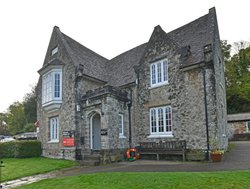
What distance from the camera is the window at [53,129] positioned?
20547 millimetres

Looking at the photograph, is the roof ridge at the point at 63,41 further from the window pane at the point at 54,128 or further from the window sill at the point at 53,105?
the window pane at the point at 54,128

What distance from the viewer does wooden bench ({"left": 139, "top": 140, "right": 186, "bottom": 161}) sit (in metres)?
14.9

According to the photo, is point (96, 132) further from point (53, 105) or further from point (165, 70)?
point (165, 70)

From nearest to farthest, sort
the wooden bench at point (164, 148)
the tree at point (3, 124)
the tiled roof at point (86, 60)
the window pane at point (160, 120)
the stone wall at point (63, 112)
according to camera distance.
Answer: the wooden bench at point (164, 148) < the window pane at point (160, 120) < the stone wall at point (63, 112) < the tiled roof at point (86, 60) < the tree at point (3, 124)

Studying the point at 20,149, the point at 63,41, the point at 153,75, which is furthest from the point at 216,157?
the point at 20,149

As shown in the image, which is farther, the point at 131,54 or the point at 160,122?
the point at 131,54

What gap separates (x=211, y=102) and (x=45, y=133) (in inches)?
592

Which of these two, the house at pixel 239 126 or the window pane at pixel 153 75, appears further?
the house at pixel 239 126

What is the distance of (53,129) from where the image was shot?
21.1 meters

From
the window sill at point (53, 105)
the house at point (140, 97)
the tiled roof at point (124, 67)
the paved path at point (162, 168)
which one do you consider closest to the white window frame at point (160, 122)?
the house at point (140, 97)

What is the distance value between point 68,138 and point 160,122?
7.30m

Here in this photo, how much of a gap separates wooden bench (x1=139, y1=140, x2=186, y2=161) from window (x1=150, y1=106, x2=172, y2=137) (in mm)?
776

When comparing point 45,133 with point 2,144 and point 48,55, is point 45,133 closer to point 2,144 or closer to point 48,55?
point 2,144

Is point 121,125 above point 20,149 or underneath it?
above
